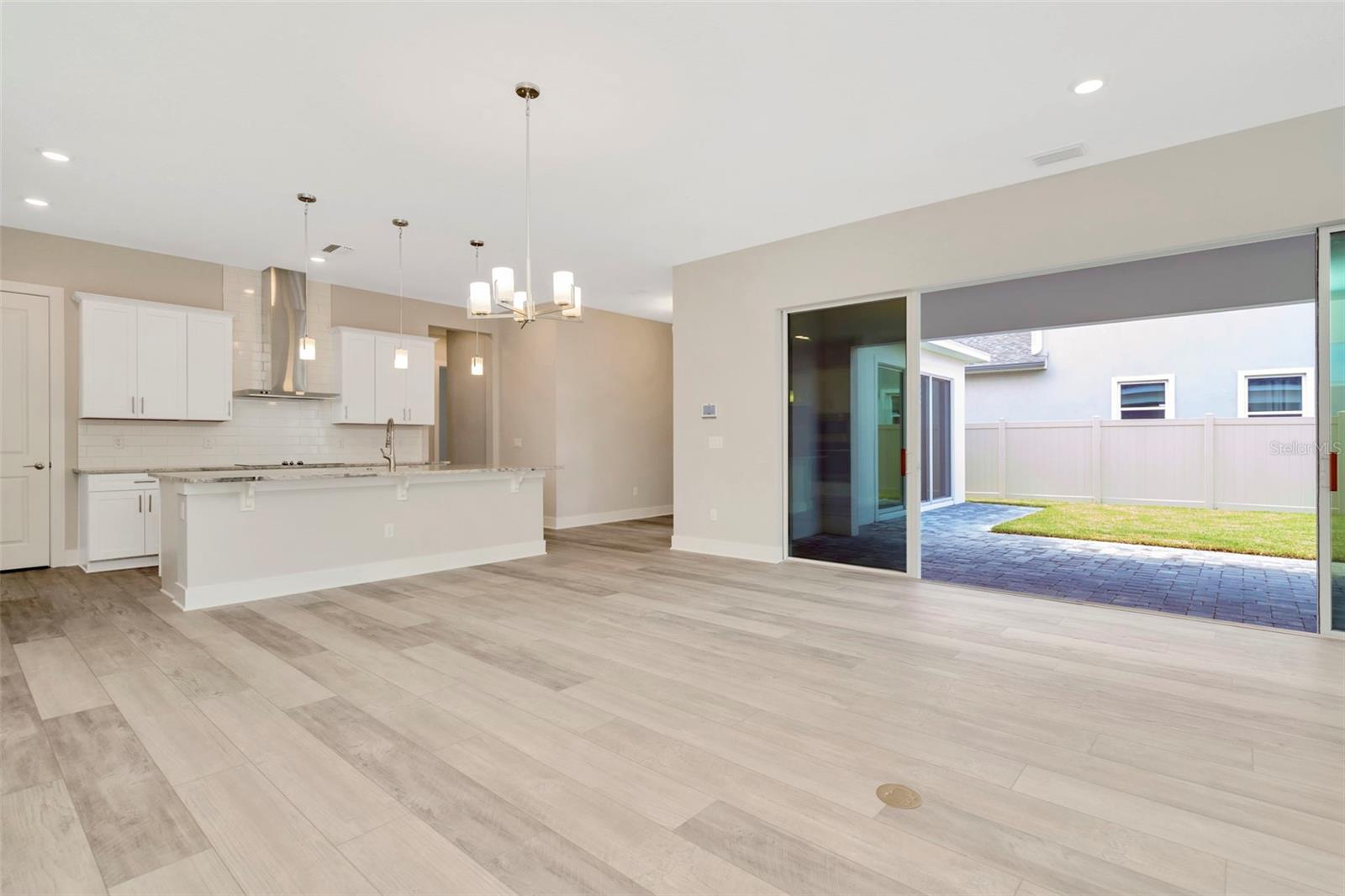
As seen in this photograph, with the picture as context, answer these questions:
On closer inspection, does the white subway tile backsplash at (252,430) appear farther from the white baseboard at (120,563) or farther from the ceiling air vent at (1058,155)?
the ceiling air vent at (1058,155)

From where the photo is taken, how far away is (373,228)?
216 inches

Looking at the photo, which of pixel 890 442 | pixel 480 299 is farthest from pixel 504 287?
pixel 890 442

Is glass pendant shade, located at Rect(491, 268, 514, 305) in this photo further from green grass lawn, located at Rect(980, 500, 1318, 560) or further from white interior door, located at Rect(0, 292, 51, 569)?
green grass lawn, located at Rect(980, 500, 1318, 560)

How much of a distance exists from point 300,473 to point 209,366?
53.3 inches

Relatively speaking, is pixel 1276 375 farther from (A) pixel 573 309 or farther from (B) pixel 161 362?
(B) pixel 161 362

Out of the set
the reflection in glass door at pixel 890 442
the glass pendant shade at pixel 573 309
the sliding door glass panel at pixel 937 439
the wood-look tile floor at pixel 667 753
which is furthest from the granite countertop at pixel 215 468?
the sliding door glass panel at pixel 937 439

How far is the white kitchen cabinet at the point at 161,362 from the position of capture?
5.80 m

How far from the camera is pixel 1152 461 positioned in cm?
935

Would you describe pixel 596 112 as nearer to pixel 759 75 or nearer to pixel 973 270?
pixel 759 75

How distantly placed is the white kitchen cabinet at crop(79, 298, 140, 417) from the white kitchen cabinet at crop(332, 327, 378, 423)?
6.02 ft

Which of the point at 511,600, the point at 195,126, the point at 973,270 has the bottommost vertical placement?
the point at 511,600

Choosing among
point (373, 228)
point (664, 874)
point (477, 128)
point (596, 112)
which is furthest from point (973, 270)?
point (373, 228)

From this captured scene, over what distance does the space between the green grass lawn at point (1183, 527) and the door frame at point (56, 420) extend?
32.5 feet

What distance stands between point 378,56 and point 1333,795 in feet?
15.7
